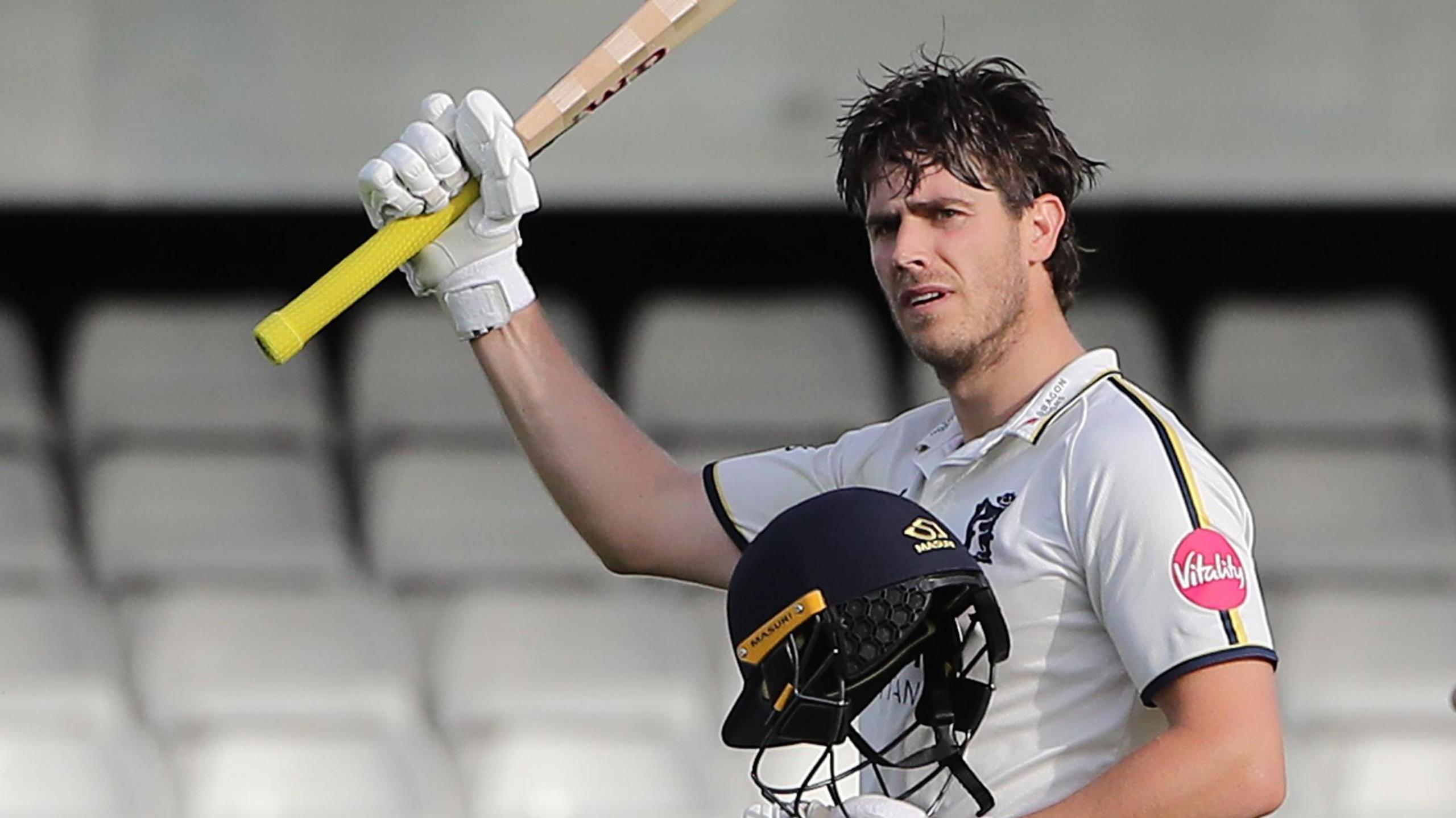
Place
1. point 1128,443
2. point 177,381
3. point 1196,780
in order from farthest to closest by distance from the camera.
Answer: point 177,381 < point 1128,443 < point 1196,780

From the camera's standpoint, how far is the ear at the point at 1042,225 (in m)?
1.55

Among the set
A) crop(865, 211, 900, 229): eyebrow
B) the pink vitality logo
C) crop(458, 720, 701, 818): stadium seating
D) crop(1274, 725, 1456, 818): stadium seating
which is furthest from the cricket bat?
crop(1274, 725, 1456, 818): stadium seating

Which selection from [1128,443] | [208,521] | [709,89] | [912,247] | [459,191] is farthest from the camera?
[208,521]

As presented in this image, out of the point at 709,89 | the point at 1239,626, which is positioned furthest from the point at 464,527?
the point at 1239,626

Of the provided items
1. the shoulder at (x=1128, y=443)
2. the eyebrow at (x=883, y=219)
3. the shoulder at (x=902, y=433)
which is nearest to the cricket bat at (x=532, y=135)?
the eyebrow at (x=883, y=219)

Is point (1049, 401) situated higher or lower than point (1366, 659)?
higher

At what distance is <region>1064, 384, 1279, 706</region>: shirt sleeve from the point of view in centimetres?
134

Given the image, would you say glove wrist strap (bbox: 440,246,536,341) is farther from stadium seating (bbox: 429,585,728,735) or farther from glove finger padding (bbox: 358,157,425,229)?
stadium seating (bbox: 429,585,728,735)

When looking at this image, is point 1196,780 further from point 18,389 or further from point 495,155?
point 18,389

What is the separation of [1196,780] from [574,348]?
99.4 inches

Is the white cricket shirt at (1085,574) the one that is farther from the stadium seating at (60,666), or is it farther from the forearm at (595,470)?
the stadium seating at (60,666)

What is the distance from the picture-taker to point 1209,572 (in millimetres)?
1352

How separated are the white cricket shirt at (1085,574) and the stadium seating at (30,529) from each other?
2477mm

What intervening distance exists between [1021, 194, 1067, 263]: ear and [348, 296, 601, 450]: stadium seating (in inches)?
88.1
